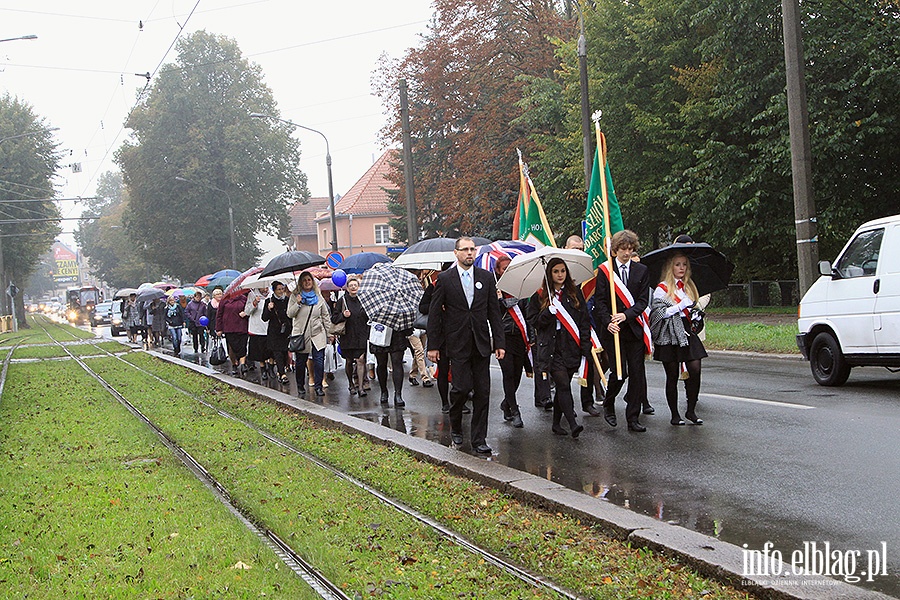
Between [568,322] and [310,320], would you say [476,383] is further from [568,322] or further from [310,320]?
[310,320]

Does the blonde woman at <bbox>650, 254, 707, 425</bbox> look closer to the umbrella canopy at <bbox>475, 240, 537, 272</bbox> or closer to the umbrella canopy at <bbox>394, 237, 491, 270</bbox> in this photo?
the umbrella canopy at <bbox>475, 240, 537, 272</bbox>

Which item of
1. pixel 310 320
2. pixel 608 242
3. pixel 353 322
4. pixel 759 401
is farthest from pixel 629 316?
pixel 310 320

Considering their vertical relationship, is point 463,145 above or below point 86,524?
above

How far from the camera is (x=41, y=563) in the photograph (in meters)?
6.12

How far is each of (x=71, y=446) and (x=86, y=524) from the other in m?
4.16

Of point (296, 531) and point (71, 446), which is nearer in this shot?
point (296, 531)

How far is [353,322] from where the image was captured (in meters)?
14.7

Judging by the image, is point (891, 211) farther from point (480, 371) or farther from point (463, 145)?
point (480, 371)

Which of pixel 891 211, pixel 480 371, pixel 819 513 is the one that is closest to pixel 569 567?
pixel 819 513

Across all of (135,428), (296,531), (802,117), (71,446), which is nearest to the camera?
(296,531)

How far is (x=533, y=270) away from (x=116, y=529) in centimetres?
499

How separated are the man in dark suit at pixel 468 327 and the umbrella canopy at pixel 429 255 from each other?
20.9ft

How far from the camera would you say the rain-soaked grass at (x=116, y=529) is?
5633mm

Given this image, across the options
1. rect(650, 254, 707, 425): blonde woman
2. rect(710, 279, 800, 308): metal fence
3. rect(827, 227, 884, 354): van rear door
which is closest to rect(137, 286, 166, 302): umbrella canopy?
rect(710, 279, 800, 308): metal fence
